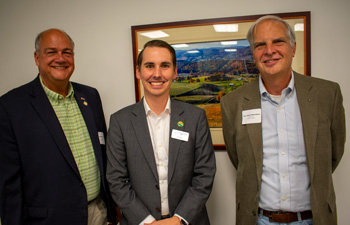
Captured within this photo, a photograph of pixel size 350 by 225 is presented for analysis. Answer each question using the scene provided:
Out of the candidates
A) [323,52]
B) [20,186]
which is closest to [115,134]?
[20,186]

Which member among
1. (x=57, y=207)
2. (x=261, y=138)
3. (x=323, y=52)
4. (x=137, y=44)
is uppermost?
(x=137, y=44)

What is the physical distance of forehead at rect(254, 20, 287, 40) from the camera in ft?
4.98

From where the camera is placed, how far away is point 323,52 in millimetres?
2086

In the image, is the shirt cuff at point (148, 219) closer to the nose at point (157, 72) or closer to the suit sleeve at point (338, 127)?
the nose at point (157, 72)

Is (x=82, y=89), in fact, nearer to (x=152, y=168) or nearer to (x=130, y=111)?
(x=130, y=111)

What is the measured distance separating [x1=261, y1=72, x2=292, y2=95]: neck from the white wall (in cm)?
78

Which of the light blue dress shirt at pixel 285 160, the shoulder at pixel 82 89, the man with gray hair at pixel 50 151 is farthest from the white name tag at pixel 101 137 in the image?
the light blue dress shirt at pixel 285 160

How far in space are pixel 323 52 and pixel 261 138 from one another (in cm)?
125

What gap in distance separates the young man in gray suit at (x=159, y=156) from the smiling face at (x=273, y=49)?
57 cm

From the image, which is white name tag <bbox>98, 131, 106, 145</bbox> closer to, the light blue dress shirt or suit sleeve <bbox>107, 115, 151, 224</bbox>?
suit sleeve <bbox>107, 115, 151, 224</bbox>

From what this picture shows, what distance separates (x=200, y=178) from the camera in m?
1.59

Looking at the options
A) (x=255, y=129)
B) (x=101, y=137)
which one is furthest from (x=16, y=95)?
(x=255, y=129)

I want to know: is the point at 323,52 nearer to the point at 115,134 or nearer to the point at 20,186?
the point at 115,134

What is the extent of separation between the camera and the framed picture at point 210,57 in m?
2.15
